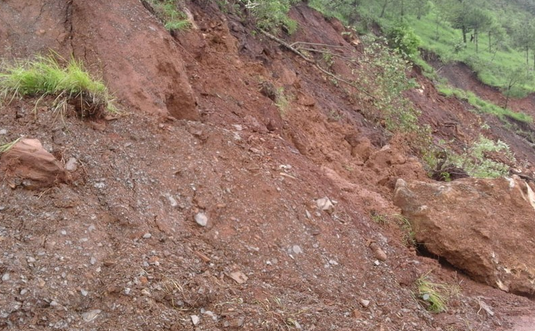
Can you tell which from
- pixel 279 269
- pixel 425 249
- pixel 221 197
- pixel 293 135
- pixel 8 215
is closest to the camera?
pixel 8 215

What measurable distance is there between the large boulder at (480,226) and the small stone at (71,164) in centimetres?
342

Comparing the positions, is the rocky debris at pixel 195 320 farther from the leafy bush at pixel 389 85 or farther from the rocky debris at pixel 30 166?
the leafy bush at pixel 389 85

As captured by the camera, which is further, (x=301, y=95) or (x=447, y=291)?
(x=301, y=95)

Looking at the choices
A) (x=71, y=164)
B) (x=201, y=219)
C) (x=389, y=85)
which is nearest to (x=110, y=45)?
(x=71, y=164)

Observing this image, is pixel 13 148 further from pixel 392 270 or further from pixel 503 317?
pixel 503 317

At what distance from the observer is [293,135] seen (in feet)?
20.4

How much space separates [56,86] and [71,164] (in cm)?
66

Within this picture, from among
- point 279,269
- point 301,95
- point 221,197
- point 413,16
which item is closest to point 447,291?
point 279,269

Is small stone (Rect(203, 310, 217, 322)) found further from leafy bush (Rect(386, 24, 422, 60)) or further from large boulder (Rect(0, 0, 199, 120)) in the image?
leafy bush (Rect(386, 24, 422, 60))

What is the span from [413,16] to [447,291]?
24.2 metres

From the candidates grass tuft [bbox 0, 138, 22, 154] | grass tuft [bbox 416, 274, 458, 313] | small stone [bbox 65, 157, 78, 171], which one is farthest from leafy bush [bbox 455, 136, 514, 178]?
grass tuft [bbox 0, 138, 22, 154]

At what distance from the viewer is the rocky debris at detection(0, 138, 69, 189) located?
3.01 metres

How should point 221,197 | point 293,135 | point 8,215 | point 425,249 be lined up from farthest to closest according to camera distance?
1. point 293,135
2. point 425,249
3. point 221,197
4. point 8,215

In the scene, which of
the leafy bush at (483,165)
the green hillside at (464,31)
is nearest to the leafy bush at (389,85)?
the leafy bush at (483,165)
